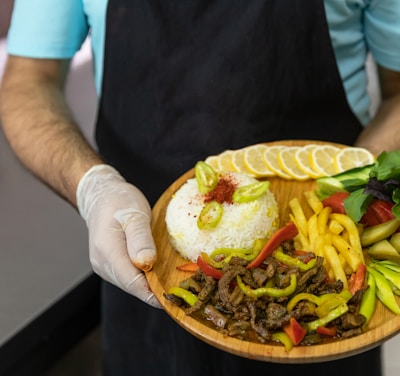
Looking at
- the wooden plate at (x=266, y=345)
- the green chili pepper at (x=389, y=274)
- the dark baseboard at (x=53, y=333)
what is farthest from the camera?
the dark baseboard at (x=53, y=333)

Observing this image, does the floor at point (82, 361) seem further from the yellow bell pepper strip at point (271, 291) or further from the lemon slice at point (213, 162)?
the yellow bell pepper strip at point (271, 291)

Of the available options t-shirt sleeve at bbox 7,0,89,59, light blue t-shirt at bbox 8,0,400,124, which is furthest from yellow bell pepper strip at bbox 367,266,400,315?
t-shirt sleeve at bbox 7,0,89,59

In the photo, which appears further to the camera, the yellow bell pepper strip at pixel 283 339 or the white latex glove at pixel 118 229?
the white latex glove at pixel 118 229

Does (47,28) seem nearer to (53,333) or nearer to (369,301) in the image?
(369,301)

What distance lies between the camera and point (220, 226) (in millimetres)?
1443

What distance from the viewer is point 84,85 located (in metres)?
2.60

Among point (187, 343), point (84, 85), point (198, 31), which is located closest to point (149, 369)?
point (187, 343)

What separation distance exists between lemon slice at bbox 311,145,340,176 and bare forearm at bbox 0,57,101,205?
55cm

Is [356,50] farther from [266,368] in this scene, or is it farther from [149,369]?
[149,369]

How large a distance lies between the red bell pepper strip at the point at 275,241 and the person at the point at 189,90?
1.03 feet

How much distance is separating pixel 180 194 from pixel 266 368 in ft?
1.84

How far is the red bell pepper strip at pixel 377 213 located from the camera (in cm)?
138

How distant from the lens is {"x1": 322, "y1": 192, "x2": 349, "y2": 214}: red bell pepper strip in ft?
4.66

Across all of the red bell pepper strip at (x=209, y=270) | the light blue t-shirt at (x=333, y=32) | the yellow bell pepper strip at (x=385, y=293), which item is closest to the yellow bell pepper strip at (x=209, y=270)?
the red bell pepper strip at (x=209, y=270)
